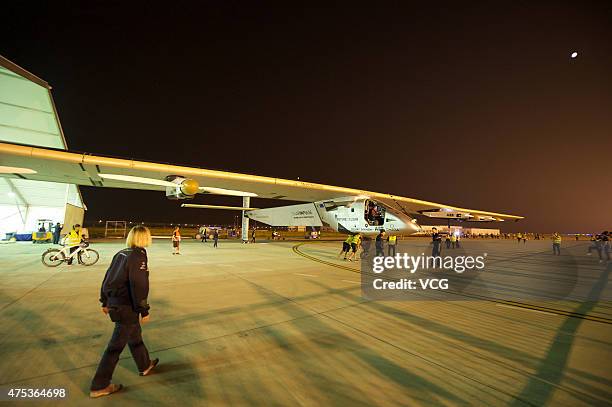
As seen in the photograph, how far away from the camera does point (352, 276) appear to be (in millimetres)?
9914

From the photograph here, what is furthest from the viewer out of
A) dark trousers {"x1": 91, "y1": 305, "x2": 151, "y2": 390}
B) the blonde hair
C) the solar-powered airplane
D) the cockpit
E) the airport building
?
the airport building

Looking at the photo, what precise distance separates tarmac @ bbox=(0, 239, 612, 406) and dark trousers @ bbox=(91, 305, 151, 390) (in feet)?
0.63

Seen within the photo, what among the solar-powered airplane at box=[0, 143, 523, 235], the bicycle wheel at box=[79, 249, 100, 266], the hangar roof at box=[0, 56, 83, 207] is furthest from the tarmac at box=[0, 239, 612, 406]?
the hangar roof at box=[0, 56, 83, 207]

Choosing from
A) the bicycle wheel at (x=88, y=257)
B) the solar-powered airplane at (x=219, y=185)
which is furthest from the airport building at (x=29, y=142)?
the bicycle wheel at (x=88, y=257)

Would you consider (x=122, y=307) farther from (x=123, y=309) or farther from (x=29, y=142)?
(x=29, y=142)

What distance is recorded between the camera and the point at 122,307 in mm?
2928

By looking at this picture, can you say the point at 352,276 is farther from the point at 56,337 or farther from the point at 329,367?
the point at 56,337

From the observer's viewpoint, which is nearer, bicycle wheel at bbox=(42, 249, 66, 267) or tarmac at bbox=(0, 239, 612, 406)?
tarmac at bbox=(0, 239, 612, 406)

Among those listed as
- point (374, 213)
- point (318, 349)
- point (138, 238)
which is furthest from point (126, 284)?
point (374, 213)

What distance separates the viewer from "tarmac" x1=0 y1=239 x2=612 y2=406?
2924mm

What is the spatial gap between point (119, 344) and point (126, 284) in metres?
0.63

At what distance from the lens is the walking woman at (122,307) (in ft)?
9.31

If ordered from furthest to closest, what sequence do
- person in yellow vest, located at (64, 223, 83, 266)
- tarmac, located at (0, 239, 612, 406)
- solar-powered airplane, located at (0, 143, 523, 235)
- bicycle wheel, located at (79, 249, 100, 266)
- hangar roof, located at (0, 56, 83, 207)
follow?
hangar roof, located at (0, 56, 83, 207) → bicycle wheel, located at (79, 249, 100, 266) → person in yellow vest, located at (64, 223, 83, 266) → solar-powered airplane, located at (0, 143, 523, 235) → tarmac, located at (0, 239, 612, 406)

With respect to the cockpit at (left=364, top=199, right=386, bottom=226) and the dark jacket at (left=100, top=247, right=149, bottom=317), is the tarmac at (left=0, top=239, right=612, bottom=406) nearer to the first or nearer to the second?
the dark jacket at (left=100, top=247, right=149, bottom=317)
